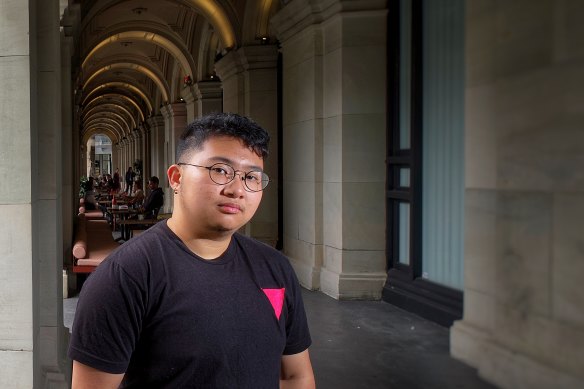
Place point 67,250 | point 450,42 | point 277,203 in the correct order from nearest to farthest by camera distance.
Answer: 1. point 450,42
2. point 67,250
3. point 277,203

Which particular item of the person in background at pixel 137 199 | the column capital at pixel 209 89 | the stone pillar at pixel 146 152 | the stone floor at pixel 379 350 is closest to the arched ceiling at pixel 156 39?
the column capital at pixel 209 89

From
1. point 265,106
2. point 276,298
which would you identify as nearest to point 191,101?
point 265,106

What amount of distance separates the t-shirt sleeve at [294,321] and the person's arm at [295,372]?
0.02 meters

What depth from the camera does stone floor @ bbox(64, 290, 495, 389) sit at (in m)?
4.71

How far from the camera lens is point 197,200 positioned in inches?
63.6

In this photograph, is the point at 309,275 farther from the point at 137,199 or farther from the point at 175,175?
the point at 137,199

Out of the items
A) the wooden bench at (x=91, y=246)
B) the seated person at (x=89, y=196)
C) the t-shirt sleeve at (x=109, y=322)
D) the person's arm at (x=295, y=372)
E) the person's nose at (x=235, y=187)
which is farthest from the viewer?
the seated person at (x=89, y=196)

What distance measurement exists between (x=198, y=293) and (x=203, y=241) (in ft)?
0.50

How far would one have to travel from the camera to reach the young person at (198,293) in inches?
58.7

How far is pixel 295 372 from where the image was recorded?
1.86 metres

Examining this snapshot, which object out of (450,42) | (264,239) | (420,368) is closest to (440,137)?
(450,42)

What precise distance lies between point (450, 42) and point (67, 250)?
6.12 m

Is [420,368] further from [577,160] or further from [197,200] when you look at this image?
[197,200]

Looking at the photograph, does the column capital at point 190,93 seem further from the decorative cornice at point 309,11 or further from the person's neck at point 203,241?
the person's neck at point 203,241
